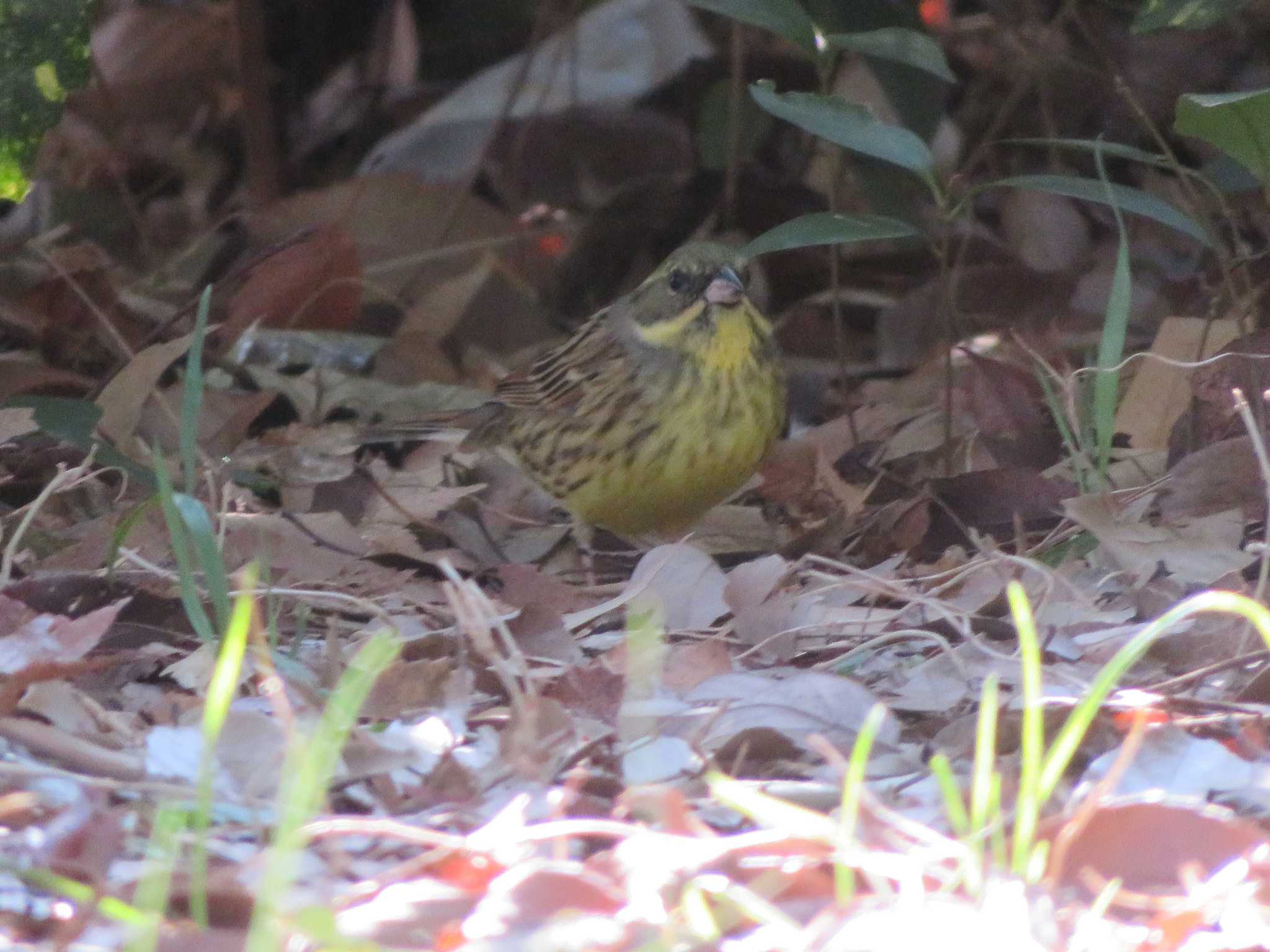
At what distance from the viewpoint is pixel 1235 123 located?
3211 mm

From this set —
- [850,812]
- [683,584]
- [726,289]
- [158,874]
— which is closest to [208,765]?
[158,874]

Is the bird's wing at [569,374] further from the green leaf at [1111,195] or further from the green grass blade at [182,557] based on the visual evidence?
the green grass blade at [182,557]

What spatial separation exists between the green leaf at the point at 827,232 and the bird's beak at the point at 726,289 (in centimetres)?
77

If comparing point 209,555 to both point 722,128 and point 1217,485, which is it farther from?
point 722,128

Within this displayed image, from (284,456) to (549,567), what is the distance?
641 millimetres

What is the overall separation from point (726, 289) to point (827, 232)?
0.90 metres

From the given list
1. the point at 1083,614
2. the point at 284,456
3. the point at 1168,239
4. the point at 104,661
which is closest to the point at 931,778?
the point at 1083,614

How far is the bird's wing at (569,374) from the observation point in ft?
14.5

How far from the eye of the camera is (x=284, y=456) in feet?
13.6

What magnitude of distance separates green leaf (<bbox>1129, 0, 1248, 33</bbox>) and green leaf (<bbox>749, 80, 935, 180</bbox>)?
471mm

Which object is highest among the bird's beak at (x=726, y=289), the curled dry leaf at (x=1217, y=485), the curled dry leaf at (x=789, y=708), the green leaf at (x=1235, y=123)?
the green leaf at (x=1235, y=123)

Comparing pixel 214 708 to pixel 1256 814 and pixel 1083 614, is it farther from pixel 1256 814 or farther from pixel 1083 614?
pixel 1083 614

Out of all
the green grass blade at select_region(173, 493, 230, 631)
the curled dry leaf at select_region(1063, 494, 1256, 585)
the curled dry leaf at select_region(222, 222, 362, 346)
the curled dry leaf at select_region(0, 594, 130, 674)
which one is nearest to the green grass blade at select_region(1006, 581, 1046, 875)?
the curled dry leaf at select_region(1063, 494, 1256, 585)

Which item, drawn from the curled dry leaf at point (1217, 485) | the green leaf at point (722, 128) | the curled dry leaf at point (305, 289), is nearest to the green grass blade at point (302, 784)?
the curled dry leaf at point (1217, 485)
